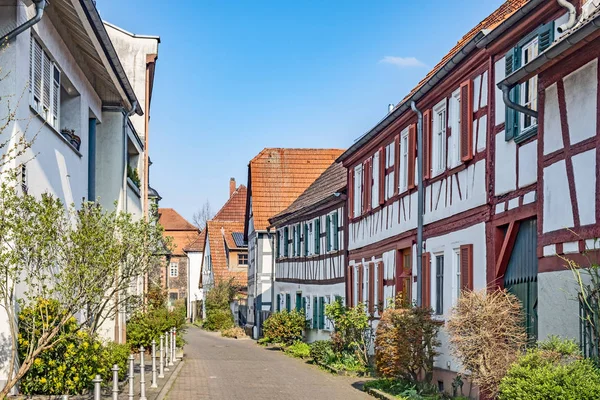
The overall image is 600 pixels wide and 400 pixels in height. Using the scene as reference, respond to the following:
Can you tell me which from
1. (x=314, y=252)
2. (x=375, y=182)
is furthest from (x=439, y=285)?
(x=314, y=252)

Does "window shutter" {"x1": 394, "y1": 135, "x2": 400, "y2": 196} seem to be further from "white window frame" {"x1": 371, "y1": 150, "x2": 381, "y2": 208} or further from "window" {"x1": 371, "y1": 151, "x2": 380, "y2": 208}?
"window" {"x1": 371, "y1": 151, "x2": 380, "y2": 208}

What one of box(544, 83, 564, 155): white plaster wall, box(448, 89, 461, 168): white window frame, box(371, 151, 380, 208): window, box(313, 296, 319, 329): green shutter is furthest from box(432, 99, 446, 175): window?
box(313, 296, 319, 329): green shutter

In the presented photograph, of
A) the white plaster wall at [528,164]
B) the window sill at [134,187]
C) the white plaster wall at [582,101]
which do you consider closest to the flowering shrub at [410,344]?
the white plaster wall at [528,164]

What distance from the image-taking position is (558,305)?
37.1 ft

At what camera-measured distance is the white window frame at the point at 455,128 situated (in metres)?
17.4

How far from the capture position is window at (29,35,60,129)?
1392 cm

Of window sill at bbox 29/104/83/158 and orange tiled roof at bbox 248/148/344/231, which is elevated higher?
orange tiled roof at bbox 248/148/344/231

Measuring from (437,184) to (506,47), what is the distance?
14.9ft

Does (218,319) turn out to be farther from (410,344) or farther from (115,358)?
(115,358)

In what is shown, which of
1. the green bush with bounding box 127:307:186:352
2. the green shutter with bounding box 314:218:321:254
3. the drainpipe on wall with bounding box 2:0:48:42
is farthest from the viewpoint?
the green shutter with bounding box 314:218:321:254

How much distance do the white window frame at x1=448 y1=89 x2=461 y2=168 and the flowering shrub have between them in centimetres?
288

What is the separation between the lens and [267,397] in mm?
17500

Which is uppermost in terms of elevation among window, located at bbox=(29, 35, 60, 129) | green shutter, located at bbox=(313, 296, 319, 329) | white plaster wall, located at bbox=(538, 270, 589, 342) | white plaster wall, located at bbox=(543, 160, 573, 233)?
window, located at bbox=(29, 35, 60, 129)

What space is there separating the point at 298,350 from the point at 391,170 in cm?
1086
